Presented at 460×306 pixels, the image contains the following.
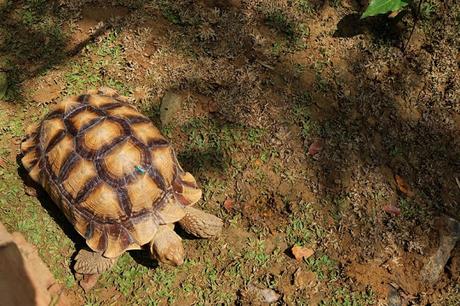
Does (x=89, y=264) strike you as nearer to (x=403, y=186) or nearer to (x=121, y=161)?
(x=121, y=161)

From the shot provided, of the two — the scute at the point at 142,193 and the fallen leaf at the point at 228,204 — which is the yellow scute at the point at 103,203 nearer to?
the scute at the point at 142,193

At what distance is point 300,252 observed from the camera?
3.78 m

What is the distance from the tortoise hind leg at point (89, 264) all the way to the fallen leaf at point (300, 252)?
4.40ft

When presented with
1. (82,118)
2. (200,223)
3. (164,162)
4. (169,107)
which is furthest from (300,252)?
(82,118)

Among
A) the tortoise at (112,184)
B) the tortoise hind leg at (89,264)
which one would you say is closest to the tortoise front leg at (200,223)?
the tortoise at (112,184)

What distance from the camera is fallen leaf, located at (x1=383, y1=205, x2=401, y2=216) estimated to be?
3.99 m

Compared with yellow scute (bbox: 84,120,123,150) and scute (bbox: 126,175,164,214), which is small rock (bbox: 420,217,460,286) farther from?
yellow scute (bbox: 84,120,123,150)

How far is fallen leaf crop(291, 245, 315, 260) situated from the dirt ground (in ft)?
0.18

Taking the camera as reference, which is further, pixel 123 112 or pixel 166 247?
pixel 123 112

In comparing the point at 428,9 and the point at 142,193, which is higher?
the point at 428,9

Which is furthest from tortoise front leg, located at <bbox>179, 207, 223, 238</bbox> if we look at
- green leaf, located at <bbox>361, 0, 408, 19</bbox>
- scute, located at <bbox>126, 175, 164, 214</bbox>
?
green leaf, located at <bbox>361, 0, 408, 19</bbox>

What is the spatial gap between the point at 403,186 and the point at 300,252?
3.49ft

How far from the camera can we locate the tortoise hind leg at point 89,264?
347 cm

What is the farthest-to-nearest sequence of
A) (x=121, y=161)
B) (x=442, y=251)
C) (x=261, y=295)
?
(x=442, y=251) < (x=261, y=295) < (x=121, y=161)
